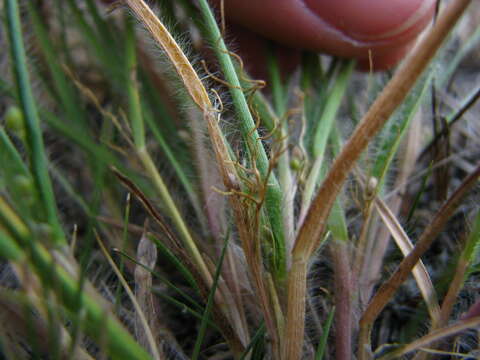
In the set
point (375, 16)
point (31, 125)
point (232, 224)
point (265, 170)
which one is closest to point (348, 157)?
point (265, 170)

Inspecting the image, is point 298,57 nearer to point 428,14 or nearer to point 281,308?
point 428,14

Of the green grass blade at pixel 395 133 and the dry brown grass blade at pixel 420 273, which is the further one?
the green grass blade at pixel 395 133

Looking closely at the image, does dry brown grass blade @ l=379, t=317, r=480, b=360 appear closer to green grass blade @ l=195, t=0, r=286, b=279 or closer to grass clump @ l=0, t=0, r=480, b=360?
grass clump @ l=0, t=0, r=480, b=360

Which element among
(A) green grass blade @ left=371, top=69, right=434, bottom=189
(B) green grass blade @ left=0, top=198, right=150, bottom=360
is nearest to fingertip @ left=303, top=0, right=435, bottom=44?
(A) green grass blade @ left=371, top=69, right=434, bottom=189

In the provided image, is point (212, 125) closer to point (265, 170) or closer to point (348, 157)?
point (265, 170)

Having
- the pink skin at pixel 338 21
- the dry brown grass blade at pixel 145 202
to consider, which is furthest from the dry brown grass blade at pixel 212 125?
the pink skin at pixel 338 21

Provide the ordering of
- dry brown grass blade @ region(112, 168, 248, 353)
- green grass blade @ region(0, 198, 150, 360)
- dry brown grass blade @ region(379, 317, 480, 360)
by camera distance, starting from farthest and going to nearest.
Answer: dry brown grass blade @ region(112, 168, 248, 353) → dry brown grass blade @ region(379, 317, 480, 360) → green grass blade @ region(0, 198, 150, 360)

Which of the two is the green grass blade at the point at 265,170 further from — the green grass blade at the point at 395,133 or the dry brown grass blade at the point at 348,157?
the green grass blade at the point at 395,133
